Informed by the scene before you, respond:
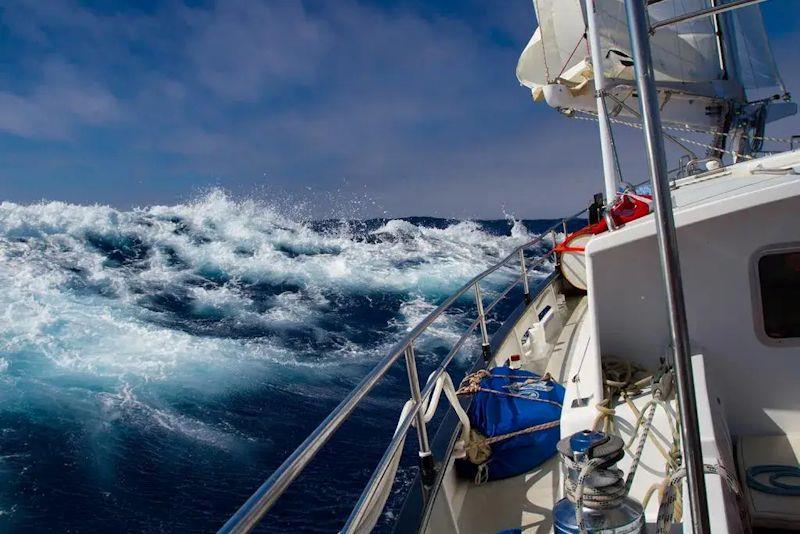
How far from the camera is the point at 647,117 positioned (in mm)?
899

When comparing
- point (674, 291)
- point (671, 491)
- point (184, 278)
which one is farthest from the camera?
point (184, 278)

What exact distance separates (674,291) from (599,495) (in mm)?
972

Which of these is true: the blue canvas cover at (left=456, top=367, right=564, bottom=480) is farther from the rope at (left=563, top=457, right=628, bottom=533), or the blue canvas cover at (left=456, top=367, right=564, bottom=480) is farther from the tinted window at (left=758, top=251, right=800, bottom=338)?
the rope at (left=563, top=457, right=628, bottom=533)

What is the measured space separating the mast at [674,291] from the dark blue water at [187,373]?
5574 millimetres

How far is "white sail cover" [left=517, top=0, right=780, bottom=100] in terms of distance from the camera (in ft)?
29.0

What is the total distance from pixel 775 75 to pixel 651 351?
530 inches

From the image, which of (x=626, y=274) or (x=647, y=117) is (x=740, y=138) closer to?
(x=626, y=274)

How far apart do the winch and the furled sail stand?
7.66 metres

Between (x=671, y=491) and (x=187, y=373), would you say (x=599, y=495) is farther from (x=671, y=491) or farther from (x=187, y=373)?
(x=187, y=373)

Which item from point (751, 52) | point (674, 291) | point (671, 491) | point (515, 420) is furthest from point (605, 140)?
point (751, 52)

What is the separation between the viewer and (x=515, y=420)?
300cm

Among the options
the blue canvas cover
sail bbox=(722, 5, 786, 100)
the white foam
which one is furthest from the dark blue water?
sail bbox=(722, 5, 786, 100)

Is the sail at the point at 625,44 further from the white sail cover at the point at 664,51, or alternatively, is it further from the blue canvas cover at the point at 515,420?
the blue canvas cover at the point at 515,420

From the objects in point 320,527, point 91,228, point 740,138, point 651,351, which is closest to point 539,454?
point 651,351
